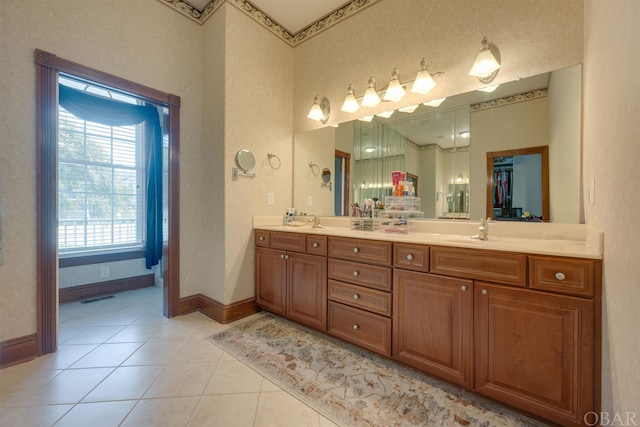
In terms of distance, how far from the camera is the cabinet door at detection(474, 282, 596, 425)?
44.1 inches

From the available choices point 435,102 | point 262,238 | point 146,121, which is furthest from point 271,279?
point 146,121

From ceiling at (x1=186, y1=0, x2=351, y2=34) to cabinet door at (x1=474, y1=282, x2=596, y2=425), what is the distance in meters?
2.82

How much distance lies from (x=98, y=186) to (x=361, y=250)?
353 cm

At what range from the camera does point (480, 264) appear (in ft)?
4.41

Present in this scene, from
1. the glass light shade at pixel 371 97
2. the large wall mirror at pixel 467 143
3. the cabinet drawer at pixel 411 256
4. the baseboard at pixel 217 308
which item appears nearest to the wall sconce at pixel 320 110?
the large wall mirror at pixel 467 143

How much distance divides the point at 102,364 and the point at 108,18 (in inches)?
104

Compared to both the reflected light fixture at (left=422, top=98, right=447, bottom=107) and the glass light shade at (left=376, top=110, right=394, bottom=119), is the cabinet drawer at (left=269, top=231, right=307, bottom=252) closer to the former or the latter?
the glass light shade at (left=376, top=110, right=394, bottom=119)

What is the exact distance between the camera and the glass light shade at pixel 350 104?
8.06 ft

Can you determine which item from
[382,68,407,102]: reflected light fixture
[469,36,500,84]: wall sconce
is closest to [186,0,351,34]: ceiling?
[382,68,407,102]: reflected light fixture

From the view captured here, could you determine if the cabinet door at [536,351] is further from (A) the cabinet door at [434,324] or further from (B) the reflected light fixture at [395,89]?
→ (B) the reflected light fixture at [395,89]

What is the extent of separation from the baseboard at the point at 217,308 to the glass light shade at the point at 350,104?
6.94ft

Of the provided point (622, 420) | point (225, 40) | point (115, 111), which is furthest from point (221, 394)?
point (115, 111)

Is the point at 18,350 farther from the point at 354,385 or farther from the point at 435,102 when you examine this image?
the point at 435,102

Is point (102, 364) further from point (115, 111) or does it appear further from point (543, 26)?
point (543, 26)
